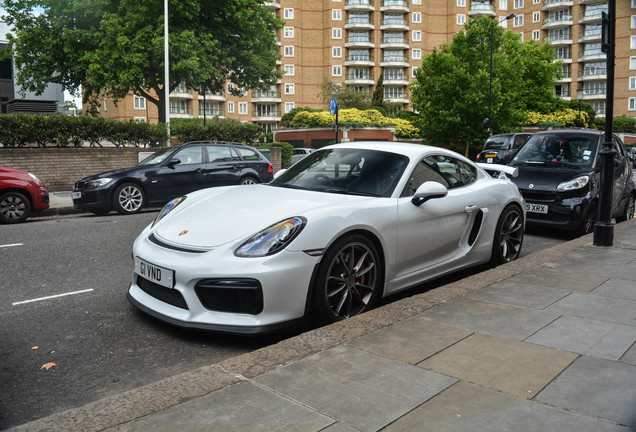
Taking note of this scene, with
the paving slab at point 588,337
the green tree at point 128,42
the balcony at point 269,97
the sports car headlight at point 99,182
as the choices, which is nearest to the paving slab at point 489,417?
the paving slab at point 588,337

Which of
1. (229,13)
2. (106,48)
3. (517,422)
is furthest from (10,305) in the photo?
(229,13)

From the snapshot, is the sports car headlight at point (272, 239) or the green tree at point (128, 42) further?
the green tree at point (128, 42)

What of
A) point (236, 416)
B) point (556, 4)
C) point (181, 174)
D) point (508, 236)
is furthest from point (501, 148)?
point (556, 4)

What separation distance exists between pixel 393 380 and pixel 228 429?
93 centimetres

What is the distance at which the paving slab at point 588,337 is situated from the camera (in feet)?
10.8

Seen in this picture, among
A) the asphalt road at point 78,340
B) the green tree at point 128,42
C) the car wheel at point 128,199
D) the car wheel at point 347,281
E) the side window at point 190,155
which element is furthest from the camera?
the green tree at point 128,42

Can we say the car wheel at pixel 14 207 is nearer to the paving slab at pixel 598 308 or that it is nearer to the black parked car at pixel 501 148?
the paving slab at pixel 598 308

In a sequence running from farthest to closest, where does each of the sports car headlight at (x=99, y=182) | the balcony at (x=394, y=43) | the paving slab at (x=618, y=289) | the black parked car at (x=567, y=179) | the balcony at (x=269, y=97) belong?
1. the balcony at (x=394, y=43)
2. the balcony at (x=269, y=97)
3. the sports car headlight at (x=99, y=182)
4. the black parked car at (x=567, y=179)
5. the paving slab at (x=618, y=289)

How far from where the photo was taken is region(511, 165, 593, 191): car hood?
8.48 metres

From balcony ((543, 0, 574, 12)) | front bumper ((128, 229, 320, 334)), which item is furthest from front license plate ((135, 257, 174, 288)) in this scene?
balcony ((543, 0, 574, 12))

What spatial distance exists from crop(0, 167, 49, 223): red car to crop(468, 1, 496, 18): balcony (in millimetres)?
80832

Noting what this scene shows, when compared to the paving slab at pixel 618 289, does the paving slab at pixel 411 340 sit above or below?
above

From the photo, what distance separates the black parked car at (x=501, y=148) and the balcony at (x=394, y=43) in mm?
60830

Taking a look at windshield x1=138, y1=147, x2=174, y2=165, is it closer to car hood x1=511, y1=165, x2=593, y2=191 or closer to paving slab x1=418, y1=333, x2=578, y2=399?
car hood x1=511, y1=165, x2=593, y2=191
